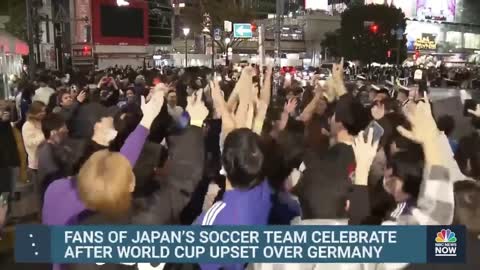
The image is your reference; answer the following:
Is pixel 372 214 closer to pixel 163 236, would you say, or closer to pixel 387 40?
pixel 163 236

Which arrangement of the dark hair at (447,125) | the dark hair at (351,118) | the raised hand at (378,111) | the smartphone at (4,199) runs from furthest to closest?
the smartphone at (4,199) < the raised hand at (378,111) < the dark hair at (447,125) < the dark hair at (351,118)

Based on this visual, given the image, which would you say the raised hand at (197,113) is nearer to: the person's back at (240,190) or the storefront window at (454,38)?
the person's back at (240,190)

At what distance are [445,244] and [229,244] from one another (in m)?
1.36

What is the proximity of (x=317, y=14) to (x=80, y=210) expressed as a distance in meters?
82.4

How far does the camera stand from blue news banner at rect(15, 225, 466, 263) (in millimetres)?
3557

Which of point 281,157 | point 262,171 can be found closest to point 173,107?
point 281,157

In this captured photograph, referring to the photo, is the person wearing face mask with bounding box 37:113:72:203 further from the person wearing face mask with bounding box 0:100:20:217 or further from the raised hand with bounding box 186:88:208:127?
the person wearing face mask with bounding box 0:100:20:217

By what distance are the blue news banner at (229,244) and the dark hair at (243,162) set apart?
268 mm

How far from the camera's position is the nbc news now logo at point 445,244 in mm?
3848

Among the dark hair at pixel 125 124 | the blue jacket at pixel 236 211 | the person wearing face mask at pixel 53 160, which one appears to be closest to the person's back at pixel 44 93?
the person wearing face mask at pixel 53 160

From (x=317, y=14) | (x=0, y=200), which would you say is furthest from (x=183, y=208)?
(x=317, y=14)

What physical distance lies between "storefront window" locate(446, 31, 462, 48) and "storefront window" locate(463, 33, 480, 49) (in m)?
1.91

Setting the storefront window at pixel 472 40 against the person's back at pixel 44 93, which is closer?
the person's back at pixel 44 93

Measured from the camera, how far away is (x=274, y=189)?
4426 mm
